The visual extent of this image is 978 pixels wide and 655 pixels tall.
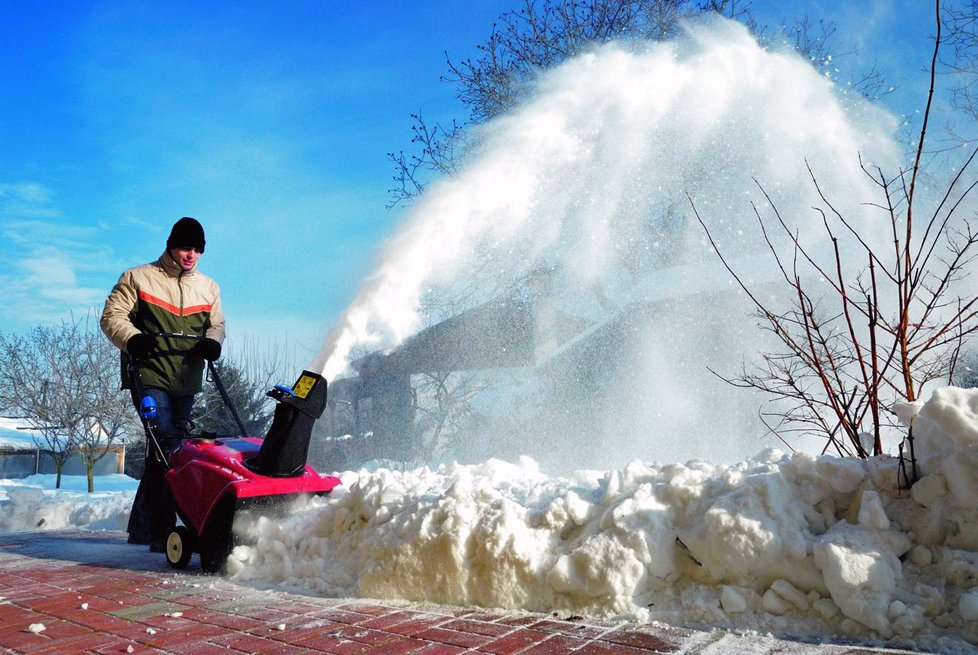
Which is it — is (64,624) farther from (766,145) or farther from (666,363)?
(766,145)

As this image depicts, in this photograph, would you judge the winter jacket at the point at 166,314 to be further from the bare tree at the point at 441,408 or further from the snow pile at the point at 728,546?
the bare tree at the point at 441,408

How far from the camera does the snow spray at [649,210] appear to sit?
933 centimetres

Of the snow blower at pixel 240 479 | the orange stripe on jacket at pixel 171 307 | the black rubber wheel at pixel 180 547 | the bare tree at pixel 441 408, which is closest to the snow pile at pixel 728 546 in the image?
the snow blower at pixel 240 479

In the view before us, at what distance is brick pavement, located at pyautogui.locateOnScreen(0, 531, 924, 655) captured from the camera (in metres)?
2.13

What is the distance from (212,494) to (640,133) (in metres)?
8.77

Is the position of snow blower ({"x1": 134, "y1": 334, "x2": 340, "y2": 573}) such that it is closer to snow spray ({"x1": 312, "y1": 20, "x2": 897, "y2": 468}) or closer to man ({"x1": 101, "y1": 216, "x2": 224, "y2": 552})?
man ({"x1": 101, "y1": 216, "x2": 224, "y2": 552})

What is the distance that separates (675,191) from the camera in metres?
12.1

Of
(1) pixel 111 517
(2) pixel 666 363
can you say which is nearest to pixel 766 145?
(2) pixel 666 363

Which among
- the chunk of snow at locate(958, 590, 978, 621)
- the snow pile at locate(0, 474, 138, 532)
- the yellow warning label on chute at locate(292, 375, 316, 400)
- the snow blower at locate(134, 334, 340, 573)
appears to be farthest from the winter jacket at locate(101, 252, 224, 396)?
the chunk of snow at locate(958, 590, 978, 621)

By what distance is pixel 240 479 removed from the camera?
3.46m

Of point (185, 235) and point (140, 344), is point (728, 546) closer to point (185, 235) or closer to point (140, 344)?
point (140, 344)

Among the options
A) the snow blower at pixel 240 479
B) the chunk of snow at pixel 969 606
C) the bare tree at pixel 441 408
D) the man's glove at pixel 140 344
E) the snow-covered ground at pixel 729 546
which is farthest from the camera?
the bare tree at pixel 441 408

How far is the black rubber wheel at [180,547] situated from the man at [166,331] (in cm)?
64

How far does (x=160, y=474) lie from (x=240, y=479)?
1.36 m
